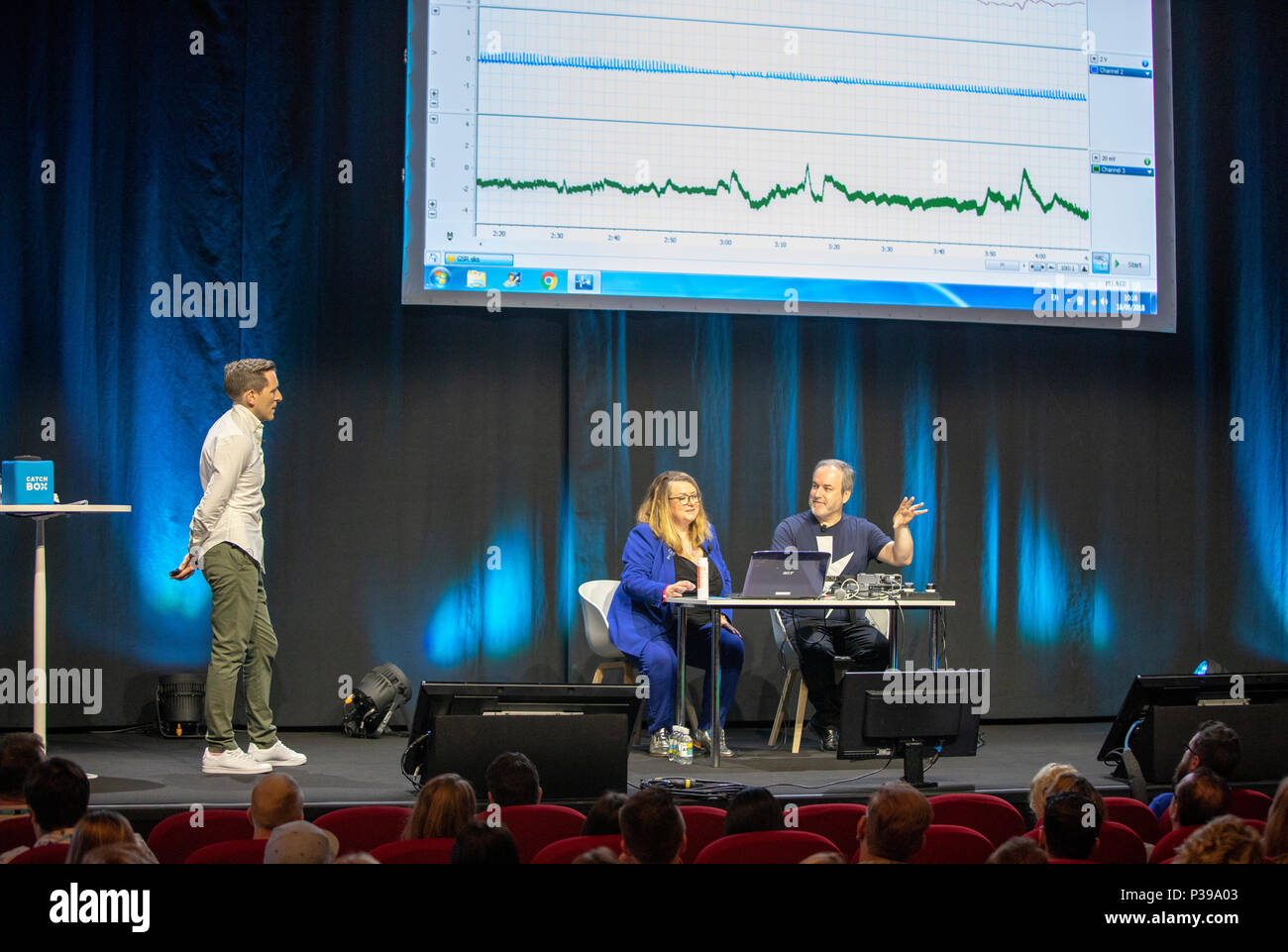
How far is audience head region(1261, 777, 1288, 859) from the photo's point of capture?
2.30m

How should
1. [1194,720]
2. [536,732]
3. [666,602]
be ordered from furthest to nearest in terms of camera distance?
[666,602] → [1194,720] → [536,732]

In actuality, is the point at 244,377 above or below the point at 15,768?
above

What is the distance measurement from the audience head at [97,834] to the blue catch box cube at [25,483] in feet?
8.09

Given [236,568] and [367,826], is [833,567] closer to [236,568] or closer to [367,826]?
[236,568]

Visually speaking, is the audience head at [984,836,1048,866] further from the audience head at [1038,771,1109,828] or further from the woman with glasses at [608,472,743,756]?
the woman with glasses at [608,472,743,756]

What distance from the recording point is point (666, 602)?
16.6ft

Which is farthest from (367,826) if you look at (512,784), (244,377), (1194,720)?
(1194,720)

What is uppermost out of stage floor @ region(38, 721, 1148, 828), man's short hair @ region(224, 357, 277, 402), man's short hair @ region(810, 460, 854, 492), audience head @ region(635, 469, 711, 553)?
man's short hair @ region(224, 357, 277, 402)

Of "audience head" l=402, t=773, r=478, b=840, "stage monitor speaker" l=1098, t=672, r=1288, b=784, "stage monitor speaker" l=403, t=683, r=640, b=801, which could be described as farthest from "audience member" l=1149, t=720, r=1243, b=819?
"audience head" l=402, t=773, r=478, b=840

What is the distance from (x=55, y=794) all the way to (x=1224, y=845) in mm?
2293

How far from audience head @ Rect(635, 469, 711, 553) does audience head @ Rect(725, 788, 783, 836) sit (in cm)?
275

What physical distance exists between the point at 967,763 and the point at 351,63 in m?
4.29

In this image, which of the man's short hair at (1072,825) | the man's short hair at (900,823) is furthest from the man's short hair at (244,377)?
the man's short hair at (1072,825)
